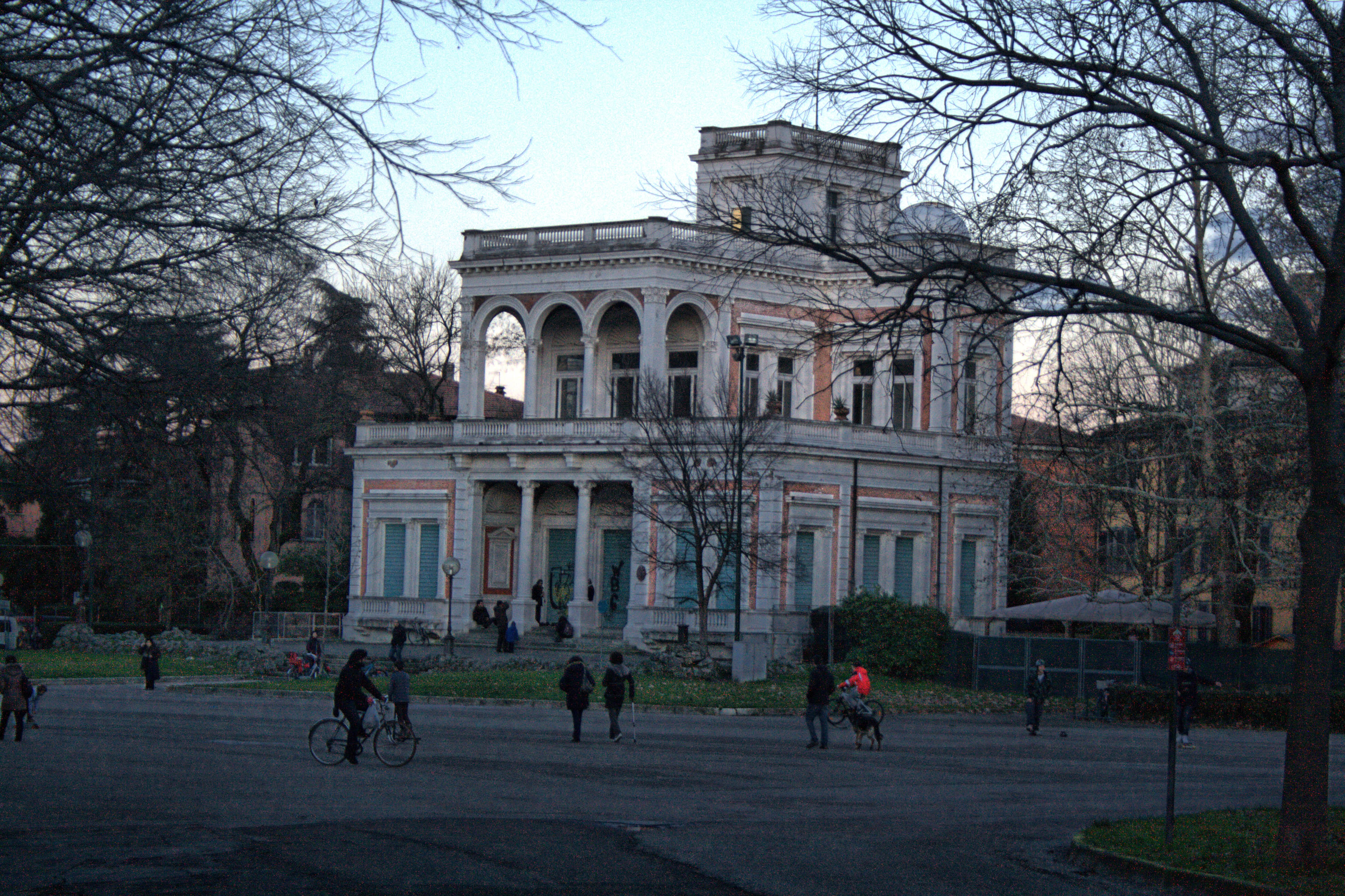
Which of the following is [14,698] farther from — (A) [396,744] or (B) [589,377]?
(B) [589,377]

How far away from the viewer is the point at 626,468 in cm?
4700

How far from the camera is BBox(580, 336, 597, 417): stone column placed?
5278cm

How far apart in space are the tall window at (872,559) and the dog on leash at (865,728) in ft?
78.7

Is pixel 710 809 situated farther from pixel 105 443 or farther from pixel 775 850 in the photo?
pixel 105 443

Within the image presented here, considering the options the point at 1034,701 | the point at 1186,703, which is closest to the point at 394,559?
the point at 1034,701

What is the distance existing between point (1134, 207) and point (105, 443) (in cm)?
1116

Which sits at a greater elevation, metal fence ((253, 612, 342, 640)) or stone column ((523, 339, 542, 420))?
stone column ((523, 339, 542, 420))

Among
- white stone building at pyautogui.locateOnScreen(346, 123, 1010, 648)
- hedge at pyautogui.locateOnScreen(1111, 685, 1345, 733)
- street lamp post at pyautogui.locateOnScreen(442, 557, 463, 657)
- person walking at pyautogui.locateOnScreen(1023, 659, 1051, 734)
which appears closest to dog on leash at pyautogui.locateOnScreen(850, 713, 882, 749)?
person walking at pyautogui.locateOnScreen(1023, 659, 1051, 734)

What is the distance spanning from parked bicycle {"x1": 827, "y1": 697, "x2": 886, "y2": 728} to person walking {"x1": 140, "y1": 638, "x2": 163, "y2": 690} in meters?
17.6

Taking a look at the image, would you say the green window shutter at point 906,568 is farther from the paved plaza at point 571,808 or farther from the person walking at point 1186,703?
the paved plaza at point 571,808

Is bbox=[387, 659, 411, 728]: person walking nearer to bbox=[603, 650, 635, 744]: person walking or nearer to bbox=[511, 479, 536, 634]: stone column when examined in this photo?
bbox=[603, 650, 635, 744]: person walking

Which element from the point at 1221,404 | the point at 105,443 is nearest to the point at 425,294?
the point at 1221,404

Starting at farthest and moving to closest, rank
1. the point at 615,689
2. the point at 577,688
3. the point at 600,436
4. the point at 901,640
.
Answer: the point at 600,436
the point at 901,640
the point at 615,689
the point at 577,688

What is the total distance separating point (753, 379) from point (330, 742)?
3327 centimetres
